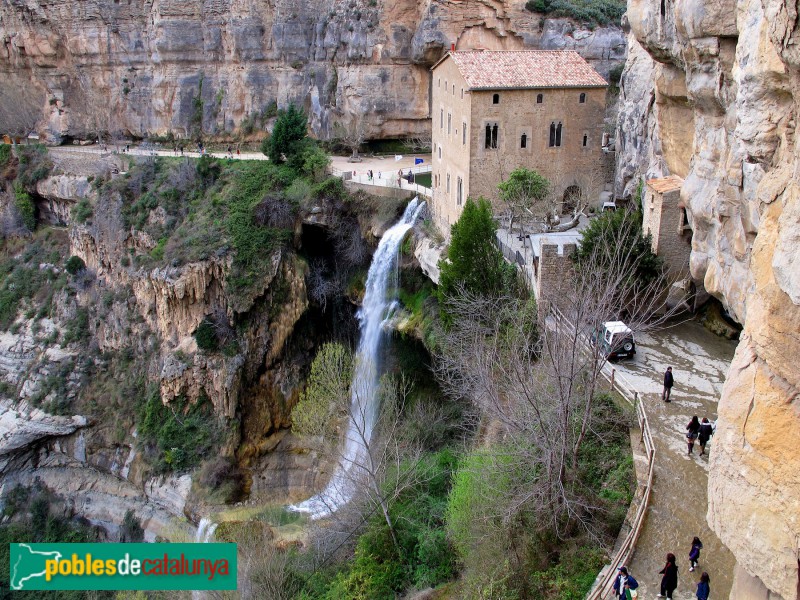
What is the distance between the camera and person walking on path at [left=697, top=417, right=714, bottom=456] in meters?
15.1

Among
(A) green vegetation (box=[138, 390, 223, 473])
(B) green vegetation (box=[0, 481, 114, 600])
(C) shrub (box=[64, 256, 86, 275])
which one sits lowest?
(B) green vegetation (box=[0, 481, 114, 600])

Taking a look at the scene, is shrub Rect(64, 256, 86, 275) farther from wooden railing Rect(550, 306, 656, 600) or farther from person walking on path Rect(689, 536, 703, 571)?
person walking on path Rect(689, 536, 703, 571)

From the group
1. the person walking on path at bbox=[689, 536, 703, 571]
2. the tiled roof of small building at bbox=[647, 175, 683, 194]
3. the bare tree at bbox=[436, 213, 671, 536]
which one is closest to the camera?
the person walking on path at bbox=[689, 536, 703, 571]

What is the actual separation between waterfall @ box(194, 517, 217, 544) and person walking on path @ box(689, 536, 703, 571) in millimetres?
19745

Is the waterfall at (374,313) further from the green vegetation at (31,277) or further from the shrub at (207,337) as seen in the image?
the green vegetation at (31,277)

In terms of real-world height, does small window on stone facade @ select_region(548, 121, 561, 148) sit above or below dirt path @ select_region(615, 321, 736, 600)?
above

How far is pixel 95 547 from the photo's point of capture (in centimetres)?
2367

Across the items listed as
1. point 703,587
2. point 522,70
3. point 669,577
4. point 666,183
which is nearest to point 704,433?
point 669,577

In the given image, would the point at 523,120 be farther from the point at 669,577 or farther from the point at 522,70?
the point at 669,577

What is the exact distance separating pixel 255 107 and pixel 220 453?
24.7 m

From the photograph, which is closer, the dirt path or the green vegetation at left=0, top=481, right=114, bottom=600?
the dirt path

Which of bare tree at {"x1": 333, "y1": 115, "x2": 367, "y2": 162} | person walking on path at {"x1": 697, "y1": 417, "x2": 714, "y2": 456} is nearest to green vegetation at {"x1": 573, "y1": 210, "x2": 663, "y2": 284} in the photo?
person walking on path at {"x1": 697, "y1": 417, "x2": 714, "y2": 456}

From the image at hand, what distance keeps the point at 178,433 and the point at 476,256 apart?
17.5 m

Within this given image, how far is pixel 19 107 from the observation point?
159 feet
